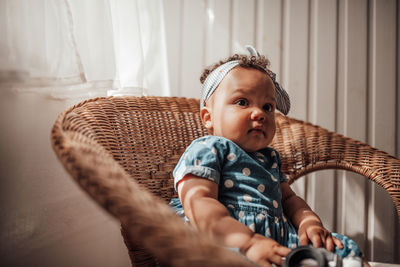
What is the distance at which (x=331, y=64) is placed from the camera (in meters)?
1.21

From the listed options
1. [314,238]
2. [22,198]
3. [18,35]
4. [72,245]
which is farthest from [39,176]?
[314,238]

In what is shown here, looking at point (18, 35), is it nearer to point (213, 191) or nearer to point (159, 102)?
point (159, 102)

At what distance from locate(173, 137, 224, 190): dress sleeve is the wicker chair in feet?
0.34

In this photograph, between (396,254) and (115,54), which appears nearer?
(115,54)

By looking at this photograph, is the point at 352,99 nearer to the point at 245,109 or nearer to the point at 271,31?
the point at 271,31

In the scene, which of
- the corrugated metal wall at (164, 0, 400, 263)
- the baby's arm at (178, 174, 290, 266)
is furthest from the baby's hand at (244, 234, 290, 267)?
the corrugated metal wall at (164, 0, 400, 263)

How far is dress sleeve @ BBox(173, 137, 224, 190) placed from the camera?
0.62 metres

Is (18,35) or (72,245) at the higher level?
(18,35)

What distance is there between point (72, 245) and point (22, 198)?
217 millimetres

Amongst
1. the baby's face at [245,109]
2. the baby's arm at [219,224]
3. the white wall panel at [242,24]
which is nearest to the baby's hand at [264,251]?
the baby's arm at [219,224]

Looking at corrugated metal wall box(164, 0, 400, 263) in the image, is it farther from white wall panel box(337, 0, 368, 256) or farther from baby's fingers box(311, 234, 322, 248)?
baby's fingers box(311, 234, 322, 248)

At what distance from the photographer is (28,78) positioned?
2.60 ft

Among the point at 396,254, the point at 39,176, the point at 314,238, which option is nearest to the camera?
the point at 314,238

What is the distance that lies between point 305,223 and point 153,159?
42 cm
